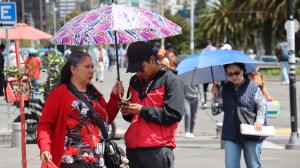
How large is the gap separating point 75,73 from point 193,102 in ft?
34.7

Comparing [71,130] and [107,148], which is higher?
[71,130]

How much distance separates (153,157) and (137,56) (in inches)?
30.9

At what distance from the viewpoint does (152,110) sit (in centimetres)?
657

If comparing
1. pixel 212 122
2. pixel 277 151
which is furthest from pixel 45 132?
pixel 212 122

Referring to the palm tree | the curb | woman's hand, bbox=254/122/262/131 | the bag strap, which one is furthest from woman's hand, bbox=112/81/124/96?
the palm tree

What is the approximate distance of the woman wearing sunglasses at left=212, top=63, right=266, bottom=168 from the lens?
8430 mm

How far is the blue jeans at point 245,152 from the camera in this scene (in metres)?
8.47

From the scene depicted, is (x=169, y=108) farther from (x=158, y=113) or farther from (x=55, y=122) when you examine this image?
(x=55, y=122)

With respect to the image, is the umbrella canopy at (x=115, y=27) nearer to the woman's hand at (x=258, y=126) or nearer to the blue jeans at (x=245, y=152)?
the woman's hand at (x=258, y=126)

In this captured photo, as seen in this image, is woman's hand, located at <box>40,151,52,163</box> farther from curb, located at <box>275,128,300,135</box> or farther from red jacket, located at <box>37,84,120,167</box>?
curb, located at <box>275,128,300,135</box>

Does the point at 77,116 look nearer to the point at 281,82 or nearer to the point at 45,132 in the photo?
the point at 45,132

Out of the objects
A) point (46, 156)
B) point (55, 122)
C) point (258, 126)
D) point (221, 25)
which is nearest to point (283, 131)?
point (258, 126)

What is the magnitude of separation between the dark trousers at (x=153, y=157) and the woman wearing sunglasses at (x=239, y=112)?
189 cm

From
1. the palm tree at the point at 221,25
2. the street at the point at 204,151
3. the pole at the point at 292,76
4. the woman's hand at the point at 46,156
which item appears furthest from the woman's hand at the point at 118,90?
the palm tree at the point at 221,25
